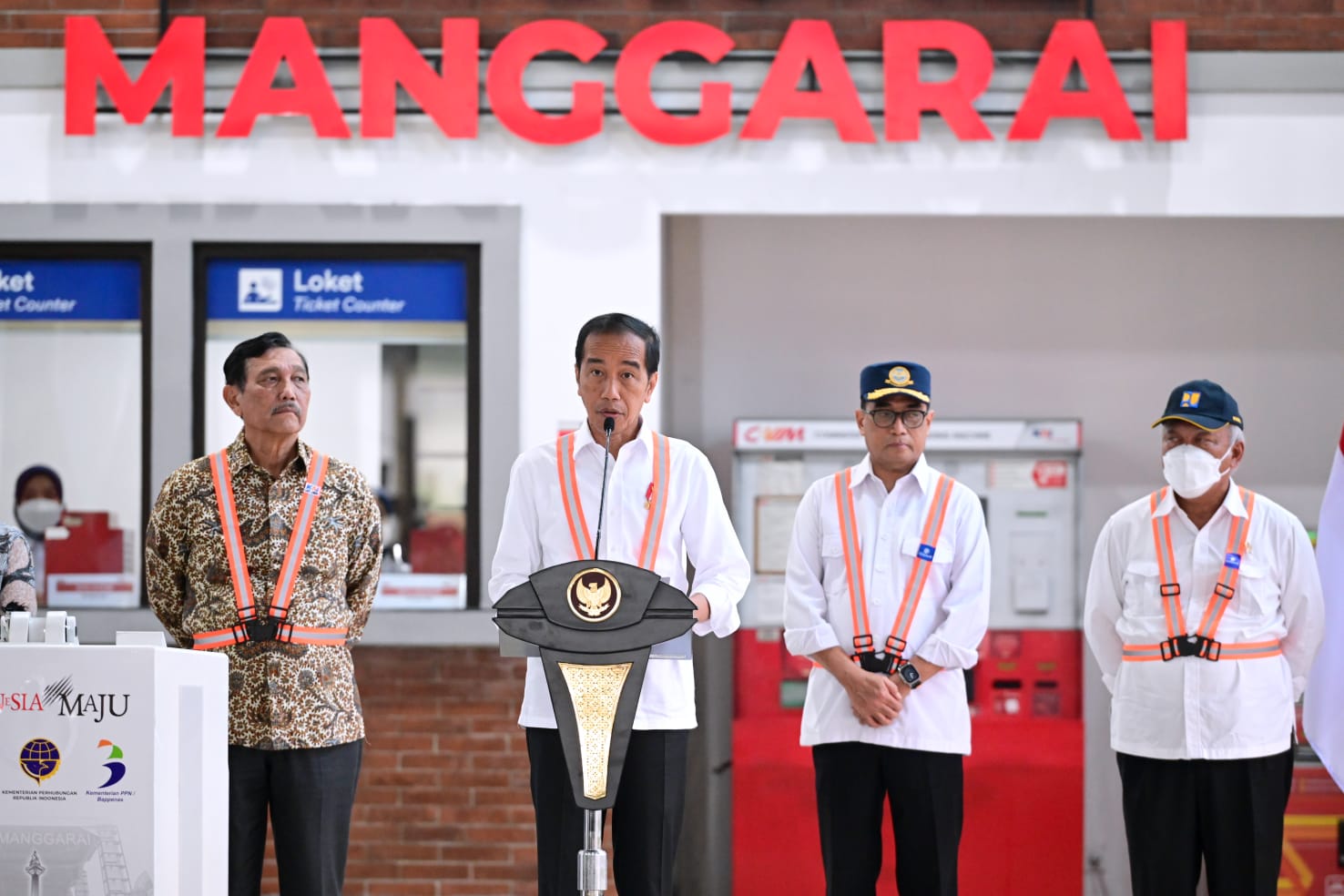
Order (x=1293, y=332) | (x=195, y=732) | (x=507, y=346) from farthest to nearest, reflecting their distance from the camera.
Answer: (x=1293, y=332)
(x=507, y=346)
(x=195, y=732)

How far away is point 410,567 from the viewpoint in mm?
5402

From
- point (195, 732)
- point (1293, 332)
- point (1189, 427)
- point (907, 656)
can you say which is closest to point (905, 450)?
point (907, 656)

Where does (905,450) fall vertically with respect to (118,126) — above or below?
below

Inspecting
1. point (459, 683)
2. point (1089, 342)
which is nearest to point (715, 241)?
point (1089, 342)

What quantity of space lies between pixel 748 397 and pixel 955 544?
7.26ft

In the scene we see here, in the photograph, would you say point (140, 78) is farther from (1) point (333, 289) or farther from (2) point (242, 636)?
(2) point (242, 636)

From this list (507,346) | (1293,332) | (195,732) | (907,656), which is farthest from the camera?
(1293,332)

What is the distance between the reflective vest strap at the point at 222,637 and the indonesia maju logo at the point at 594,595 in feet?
4.01

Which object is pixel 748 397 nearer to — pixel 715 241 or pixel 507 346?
pixel 715 241

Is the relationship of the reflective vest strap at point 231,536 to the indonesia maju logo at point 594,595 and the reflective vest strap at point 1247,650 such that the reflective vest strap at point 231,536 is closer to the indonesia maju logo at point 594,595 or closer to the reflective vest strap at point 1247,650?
the indonesia maju logo at point 594,595

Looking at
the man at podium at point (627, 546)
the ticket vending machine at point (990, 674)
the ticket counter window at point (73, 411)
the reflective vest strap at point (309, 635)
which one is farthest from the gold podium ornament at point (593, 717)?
the ticket counter window at point (73, 411)

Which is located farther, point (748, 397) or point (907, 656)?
point (748, 397)

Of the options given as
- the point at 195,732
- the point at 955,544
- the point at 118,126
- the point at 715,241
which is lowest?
the point at 195,732

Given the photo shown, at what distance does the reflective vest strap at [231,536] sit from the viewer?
3275 mm
